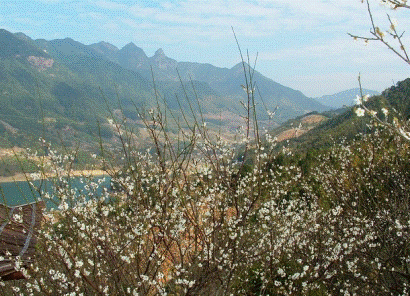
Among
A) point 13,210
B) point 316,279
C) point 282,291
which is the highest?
point 13,210

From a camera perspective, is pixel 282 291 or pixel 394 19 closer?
pixel 394 19

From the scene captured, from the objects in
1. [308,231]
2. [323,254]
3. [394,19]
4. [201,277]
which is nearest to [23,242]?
[201,277]

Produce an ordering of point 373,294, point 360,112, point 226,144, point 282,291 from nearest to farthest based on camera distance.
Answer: point 360,112, point 373,294, point 226,144, point 282,291

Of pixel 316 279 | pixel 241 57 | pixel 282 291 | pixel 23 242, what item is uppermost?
pixel 241 57

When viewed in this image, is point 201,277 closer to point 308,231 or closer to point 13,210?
point 13,210

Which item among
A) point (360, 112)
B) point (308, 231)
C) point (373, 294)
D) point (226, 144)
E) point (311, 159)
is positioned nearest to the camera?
point (360, 112)

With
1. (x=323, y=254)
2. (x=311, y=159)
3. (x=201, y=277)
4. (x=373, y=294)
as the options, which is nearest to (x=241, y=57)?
(x=201, y=277)

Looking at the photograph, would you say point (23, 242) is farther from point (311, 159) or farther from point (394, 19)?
point (311, 159)

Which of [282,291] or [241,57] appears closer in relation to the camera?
[241,57]

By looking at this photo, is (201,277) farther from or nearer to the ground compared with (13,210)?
nearer to the ground
